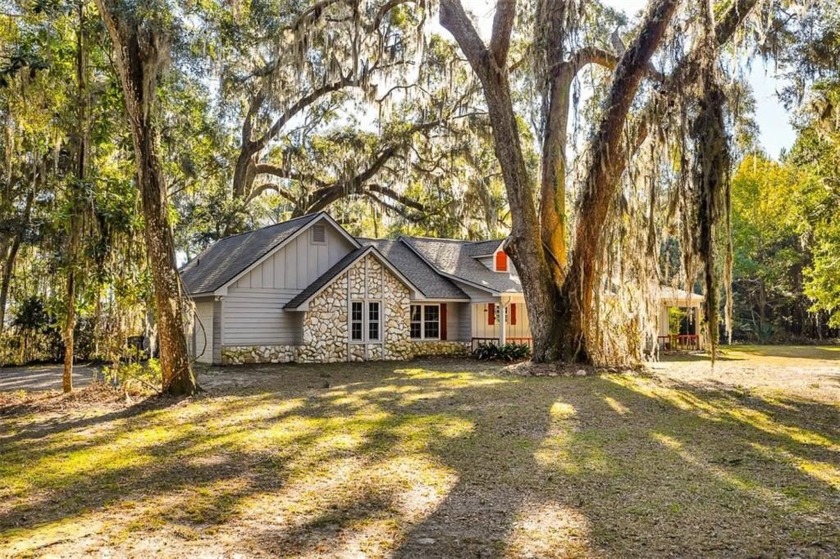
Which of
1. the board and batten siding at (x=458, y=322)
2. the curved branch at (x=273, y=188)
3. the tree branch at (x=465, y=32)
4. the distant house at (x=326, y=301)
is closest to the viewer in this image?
the tree branch at (x=465, y=32)

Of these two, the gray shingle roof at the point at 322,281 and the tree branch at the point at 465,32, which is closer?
the tree branch at the point at 465,32

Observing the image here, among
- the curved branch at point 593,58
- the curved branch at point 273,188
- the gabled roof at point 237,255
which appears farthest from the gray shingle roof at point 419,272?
the curved branch at point 593,58

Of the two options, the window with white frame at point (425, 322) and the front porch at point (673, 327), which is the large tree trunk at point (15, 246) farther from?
the front porch at point (673, 327)

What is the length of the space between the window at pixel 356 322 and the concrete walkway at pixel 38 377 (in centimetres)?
651

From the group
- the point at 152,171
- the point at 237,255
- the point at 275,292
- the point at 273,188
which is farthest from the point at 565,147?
the point at 273,188

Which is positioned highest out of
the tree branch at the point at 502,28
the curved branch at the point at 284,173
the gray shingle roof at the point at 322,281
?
the tree branch at the point at 502,28

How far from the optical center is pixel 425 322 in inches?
787

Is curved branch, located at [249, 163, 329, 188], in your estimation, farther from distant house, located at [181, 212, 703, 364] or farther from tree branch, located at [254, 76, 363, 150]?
distant house, located at [181, 212, 703, 364]

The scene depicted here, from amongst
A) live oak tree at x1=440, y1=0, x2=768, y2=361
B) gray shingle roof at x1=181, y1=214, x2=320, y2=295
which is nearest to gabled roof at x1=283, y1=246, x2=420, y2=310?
gray shingle roof at x1=181, y1=214, x2=320, y2=295

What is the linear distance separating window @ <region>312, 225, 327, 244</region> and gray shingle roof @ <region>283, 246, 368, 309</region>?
0.80 meters

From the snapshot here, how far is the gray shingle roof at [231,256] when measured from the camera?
56.0ft

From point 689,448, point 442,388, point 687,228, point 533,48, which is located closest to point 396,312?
point 442,388

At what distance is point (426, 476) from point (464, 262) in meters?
16.8

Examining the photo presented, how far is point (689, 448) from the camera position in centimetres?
654
